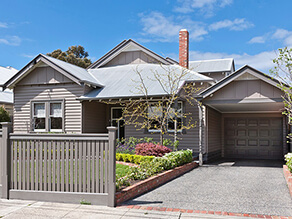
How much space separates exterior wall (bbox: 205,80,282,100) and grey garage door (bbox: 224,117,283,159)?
5.15 meters

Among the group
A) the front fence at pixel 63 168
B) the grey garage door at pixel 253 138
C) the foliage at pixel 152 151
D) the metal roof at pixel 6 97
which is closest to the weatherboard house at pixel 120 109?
the grey garage door at pixel 253 138

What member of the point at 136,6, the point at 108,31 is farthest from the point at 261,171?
the point at 108,31

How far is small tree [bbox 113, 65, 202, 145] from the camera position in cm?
1425

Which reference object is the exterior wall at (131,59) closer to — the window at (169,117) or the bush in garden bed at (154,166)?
the window at (169,117)

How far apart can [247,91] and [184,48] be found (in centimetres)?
659

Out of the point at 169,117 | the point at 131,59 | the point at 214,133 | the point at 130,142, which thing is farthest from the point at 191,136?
the point at 131,59

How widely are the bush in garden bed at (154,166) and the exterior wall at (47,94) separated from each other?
625 cm

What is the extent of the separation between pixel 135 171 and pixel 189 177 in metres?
2.53

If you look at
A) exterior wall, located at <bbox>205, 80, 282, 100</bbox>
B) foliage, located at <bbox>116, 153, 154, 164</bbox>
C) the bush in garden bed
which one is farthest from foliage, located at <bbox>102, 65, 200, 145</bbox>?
the bush in garden bed

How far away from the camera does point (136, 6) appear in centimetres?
1645

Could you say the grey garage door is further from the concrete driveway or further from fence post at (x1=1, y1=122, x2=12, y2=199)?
fence post at (x1=1, y1=122, x2=12, y2=199)

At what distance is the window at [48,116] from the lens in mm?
15996

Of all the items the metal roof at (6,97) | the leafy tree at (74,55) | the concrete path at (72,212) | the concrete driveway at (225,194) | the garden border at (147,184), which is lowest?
the concrete driveway at (225,194)

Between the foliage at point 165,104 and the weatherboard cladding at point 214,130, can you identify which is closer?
the foliage at point 165,104
